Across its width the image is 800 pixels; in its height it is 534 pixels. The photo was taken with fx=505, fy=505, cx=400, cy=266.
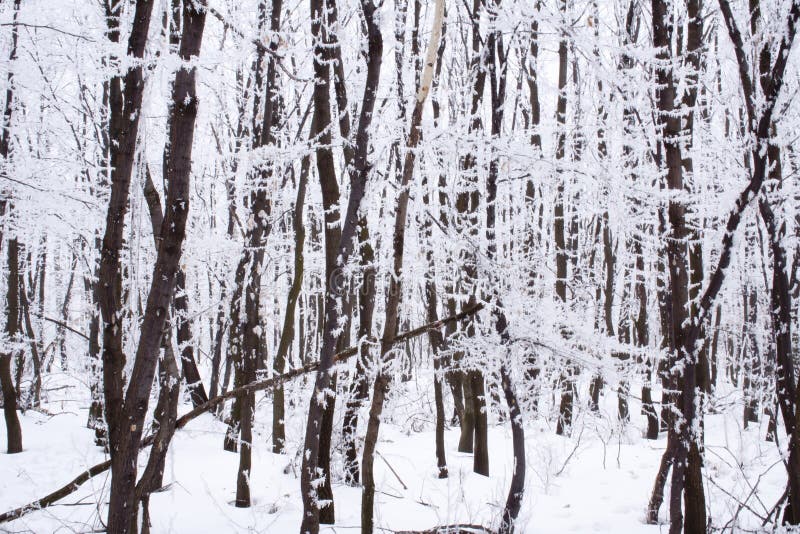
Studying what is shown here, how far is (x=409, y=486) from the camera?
20.9 ft

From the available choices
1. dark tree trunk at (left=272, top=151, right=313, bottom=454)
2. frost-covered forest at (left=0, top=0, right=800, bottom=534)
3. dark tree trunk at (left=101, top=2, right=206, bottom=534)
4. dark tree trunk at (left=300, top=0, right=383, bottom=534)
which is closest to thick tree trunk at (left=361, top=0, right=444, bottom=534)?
frost-covered forest at (left=0, top=0, right=800, bottom=534)

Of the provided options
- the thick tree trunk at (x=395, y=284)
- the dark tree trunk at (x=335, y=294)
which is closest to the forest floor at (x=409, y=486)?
the thick tree trunk at (x=395, y=284)

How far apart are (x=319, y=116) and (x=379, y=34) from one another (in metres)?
1.96

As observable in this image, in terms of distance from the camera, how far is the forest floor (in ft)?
16.1

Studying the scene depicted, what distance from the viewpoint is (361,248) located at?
634cm

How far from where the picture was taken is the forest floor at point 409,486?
4898 mm

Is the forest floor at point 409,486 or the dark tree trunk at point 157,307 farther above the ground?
the dark tree trunk at point 157,307

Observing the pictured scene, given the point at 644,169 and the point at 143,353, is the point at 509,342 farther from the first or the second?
the point at 143,353

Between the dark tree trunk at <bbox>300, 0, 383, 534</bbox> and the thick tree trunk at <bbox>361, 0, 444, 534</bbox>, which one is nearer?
the dark tree trunk at <bbox>300, 0, 383, 534</bbox>

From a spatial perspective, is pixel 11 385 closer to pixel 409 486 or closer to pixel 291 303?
pixel 291 303

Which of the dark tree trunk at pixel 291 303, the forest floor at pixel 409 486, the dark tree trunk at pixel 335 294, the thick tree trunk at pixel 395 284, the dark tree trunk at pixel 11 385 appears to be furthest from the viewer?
the dark tree trunk at pixel 11 385

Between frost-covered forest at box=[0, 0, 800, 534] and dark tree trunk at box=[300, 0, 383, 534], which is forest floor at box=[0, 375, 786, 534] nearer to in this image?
frost-covered forest at box=[0, 0, 800, 534]

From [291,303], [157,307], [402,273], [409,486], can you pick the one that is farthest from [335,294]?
[291,303]

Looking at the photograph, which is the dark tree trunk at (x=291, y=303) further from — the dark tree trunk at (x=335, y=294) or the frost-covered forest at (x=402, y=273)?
the dark tree trunk at (x=335, y=294)
